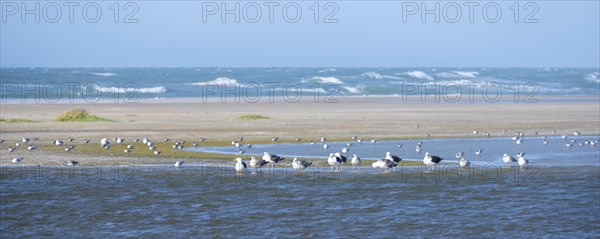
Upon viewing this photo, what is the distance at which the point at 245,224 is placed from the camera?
12.3 m

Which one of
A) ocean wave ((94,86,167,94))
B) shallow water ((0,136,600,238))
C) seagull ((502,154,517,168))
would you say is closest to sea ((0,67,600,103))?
ocean wave ((94,86,167,94))

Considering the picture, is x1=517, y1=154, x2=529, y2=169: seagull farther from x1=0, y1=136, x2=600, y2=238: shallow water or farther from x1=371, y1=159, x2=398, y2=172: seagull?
x1=371, y1=159, x2=398, y2=172: seagull

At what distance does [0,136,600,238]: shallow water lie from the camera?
39.4ft

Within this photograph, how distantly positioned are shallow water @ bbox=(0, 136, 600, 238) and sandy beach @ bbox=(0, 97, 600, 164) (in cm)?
347

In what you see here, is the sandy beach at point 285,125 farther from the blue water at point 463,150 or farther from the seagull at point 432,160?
the seagull at point 432,160

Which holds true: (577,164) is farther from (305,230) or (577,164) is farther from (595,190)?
(305,230)

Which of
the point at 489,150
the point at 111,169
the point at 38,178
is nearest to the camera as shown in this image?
the point at 38,178

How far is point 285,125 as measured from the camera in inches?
1154

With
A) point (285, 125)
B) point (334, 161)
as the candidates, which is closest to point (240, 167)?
point (334, 161)

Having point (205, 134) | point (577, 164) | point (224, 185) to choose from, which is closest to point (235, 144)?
point (205, 134)

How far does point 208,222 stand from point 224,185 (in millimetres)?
3124

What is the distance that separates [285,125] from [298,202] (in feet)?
50.6

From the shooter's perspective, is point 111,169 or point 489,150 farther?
point 489,150

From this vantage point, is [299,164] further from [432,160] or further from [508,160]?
[508,160]
